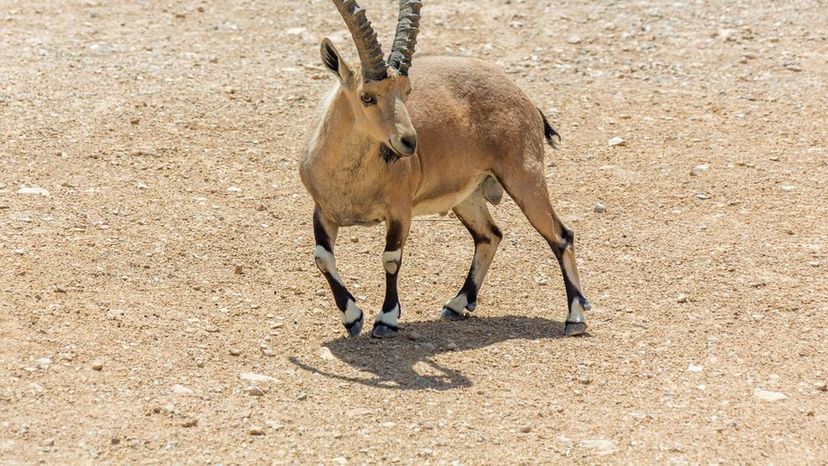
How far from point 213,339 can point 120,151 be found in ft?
13.5

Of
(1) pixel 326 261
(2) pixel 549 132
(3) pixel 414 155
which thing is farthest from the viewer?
(2) pixel 549 132

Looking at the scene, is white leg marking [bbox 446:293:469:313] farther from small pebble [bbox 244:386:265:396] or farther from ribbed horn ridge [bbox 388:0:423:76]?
small pebble [bbox 244:386:265:396]

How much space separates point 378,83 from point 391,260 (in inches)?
51.6

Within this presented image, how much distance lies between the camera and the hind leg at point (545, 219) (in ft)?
31.3

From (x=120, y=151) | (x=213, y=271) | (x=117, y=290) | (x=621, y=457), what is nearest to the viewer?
(x=621, y=457)

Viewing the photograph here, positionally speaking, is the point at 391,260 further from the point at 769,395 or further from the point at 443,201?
the point at 769,395

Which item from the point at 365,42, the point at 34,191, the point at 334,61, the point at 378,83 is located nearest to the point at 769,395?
the point at 378,83

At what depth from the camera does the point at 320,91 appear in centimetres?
1408

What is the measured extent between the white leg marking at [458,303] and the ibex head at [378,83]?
177cm

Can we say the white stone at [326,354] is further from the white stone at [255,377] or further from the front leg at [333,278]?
the white stone at [255,377]

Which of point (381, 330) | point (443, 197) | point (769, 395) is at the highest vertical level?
point (443, 197)

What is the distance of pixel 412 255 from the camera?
10875 mm

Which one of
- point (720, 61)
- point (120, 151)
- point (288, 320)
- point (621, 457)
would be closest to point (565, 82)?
point (720, 61)

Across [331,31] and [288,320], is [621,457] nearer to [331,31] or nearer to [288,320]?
[288,320]
